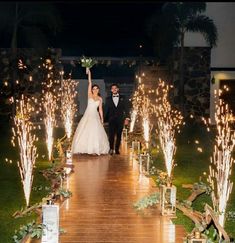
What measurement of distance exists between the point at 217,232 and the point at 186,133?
65.0 feet

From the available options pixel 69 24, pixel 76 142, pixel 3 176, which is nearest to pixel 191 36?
pixel 69 24

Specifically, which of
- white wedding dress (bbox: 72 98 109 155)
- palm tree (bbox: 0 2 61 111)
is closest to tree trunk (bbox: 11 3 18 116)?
palm tree (bbox: 0 2 61 111)

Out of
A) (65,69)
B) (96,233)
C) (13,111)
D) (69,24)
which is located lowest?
(96,233)

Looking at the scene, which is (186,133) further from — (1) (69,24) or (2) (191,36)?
(1) (69,24)

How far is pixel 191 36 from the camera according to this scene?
33406 mm

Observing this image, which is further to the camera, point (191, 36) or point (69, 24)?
point (69, 24)

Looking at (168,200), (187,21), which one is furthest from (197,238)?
(187,21)

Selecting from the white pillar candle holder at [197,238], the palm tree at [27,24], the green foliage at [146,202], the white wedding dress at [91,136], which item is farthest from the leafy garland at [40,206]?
the palm tree at [27,24]

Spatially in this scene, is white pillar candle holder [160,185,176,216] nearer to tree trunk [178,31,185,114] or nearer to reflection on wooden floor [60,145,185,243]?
reflection on wooden floor [60,145,185,243]

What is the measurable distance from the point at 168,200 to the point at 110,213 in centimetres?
88

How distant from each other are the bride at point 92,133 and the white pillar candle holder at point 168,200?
783cm

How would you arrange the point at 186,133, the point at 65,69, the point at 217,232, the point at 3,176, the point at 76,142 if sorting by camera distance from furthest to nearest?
1. the point at 65,69
2. the point at 186,133
3. the point at 76,142
4. the point at 3,176
5. the point at 217,232

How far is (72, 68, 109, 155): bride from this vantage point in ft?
57.4

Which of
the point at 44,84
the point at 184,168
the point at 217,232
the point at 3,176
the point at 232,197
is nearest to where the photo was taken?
the point at 217,232
